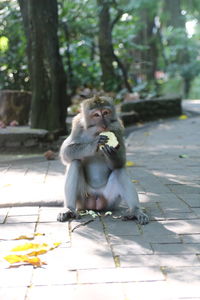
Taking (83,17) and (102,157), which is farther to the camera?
(83,17)

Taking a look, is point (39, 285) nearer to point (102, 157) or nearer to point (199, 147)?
point (102, 157)

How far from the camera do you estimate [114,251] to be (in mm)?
3832

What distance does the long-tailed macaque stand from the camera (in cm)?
457

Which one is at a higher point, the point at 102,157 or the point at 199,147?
the point at 102,157

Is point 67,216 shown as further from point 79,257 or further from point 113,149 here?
point 79,257

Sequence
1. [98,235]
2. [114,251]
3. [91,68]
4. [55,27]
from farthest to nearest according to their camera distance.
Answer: [91,68] < [55,27] < [98,235] < [114,251]

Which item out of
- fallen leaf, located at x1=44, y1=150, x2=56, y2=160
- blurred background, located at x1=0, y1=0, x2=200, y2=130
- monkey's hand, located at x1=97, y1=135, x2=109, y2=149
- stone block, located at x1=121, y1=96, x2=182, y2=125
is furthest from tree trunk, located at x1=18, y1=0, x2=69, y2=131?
monkey's hand, located at x1=97, y1=135, x2=109, y2=149

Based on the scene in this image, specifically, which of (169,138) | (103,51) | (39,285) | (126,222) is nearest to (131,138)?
→ (169,138)

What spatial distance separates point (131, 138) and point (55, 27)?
126 inches

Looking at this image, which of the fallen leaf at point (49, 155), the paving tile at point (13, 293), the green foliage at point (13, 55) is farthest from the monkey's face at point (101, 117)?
the green foliage at point (13, 55)

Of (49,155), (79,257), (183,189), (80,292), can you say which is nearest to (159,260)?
(79,257)

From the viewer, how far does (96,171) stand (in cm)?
499

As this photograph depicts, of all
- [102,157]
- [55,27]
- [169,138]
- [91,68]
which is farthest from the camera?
[91,68]

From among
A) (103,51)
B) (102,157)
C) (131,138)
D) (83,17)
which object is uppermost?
(83,17)
